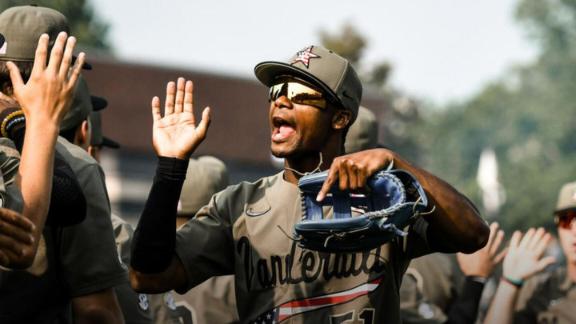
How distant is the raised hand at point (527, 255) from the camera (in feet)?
28.8

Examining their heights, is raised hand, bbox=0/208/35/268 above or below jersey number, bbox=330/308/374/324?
above

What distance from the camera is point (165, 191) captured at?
18.9 feet

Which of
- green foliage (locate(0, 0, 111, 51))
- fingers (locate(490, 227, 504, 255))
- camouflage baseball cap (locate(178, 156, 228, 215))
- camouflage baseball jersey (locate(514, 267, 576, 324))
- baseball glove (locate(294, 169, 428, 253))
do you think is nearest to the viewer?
baseball glove (locate(294, 169, 428, 253))

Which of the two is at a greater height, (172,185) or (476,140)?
(172,185)

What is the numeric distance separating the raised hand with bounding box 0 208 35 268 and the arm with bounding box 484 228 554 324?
4.54 m

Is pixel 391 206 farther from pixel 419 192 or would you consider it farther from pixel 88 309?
pixel 88 309

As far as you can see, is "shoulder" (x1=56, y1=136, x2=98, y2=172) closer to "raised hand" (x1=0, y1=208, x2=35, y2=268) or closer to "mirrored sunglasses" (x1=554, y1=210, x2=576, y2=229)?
"raised hand" (x1=0, y1=208, x2=35, y2=268)

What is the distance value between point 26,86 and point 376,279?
191 centimetres

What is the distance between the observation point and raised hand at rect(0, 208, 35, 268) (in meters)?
4.70

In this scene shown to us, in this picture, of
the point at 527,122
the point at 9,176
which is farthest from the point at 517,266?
the point at 527,122

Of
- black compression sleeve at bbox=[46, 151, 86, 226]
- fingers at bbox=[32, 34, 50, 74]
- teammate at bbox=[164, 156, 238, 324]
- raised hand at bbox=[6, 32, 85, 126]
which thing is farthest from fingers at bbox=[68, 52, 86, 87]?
teammate at bbox=[164, 156, 238, 324]

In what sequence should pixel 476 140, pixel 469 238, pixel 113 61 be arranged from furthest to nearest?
pixel 476 140, pixel 113 61, pixel 469 238

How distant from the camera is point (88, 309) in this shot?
620cm

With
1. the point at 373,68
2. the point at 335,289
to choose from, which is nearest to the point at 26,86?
the point at 335,289
